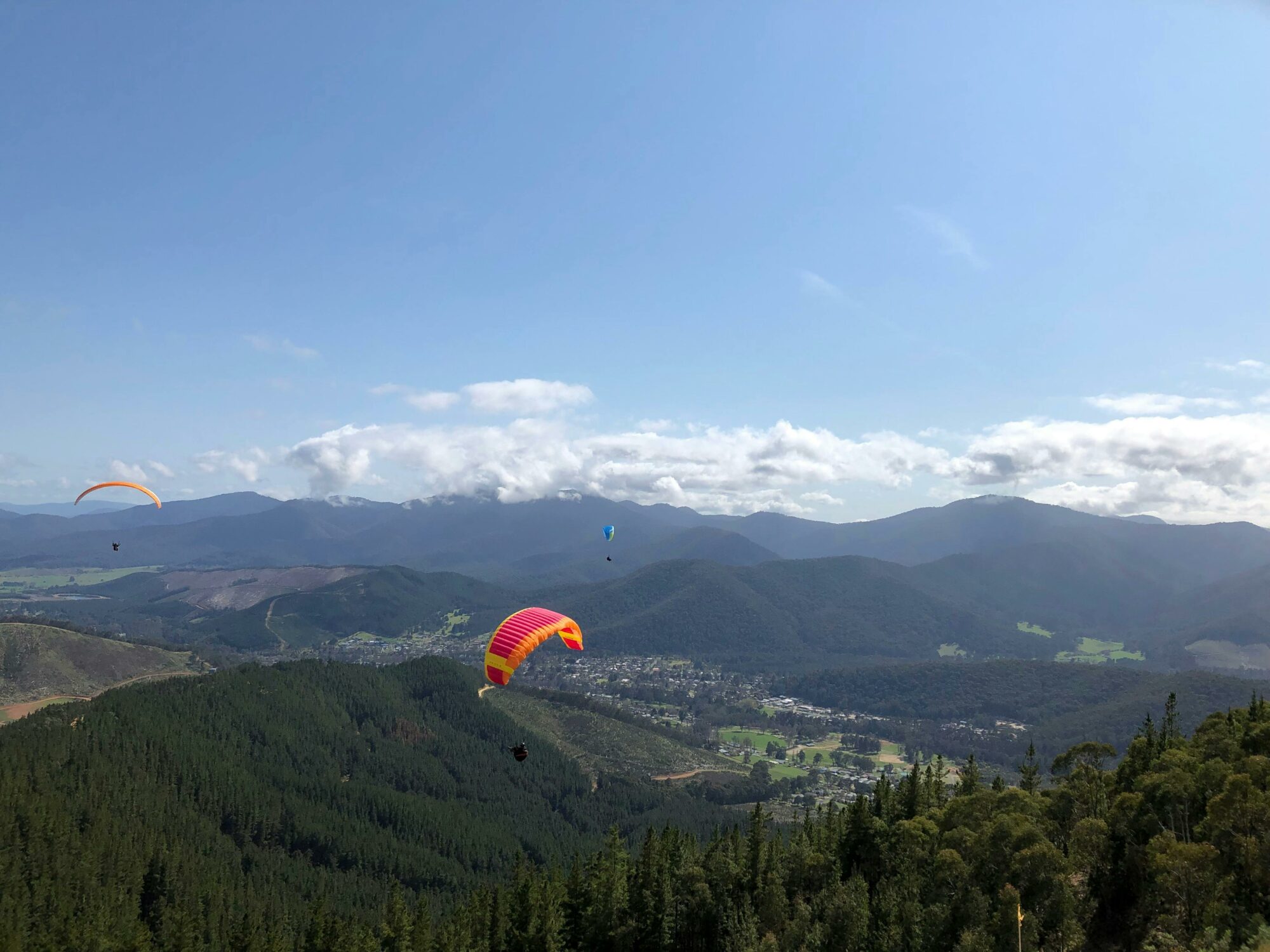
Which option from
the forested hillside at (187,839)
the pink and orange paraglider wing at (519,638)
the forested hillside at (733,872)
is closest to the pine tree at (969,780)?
the forested hillside at (733,872)

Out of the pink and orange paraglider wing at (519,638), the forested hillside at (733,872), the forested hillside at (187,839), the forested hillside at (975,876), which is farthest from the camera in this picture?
the forested hillside at (187,839)

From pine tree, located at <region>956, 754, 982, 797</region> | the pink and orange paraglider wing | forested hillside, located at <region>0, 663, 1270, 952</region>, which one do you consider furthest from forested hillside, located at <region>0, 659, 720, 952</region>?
pine tree, located at <region>956, 754, 982, 797</region>

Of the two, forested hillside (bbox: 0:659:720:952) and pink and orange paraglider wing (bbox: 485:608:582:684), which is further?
forested hillside (bbox: 0:659:720:952)

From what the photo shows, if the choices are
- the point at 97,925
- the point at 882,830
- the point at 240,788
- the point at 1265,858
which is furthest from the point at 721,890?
the point at 240,788

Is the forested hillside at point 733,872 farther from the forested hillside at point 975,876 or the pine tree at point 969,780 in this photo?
the pine tree at point 969,780

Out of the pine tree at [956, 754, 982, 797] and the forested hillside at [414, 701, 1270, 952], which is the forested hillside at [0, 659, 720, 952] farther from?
the pine tree at [956, 754, 982, 797]

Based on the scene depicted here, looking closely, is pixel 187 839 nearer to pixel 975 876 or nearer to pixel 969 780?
pixel 969 780

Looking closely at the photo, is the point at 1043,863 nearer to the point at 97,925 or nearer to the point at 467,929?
the point at 467,929

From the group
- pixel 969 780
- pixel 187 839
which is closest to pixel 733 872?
pixel 969 780
